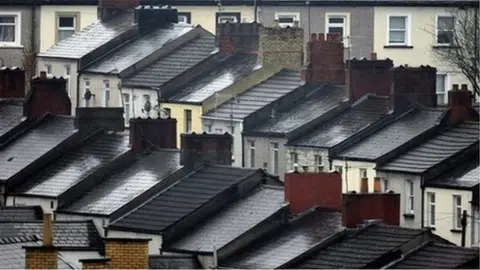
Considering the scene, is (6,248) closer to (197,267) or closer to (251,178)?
(197,267)

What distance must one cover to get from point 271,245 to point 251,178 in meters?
4.89

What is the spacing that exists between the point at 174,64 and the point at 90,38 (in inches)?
225

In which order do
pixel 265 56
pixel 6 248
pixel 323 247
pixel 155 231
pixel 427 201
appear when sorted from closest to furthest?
pixel 6 248 → pixel 323 247 → pixel 155 231 → pixel 427 201 → pixel 265 56

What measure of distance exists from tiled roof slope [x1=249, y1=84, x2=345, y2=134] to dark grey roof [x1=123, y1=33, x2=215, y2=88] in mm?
6385

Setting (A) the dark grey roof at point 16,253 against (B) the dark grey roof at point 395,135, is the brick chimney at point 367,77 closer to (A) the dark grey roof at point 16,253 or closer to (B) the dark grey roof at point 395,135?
(B) the dark grey roof at point 395,135

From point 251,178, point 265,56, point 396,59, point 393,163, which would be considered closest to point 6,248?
point 251,178

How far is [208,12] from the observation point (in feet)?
359

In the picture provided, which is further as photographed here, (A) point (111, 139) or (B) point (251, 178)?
(A) point (111, 139)

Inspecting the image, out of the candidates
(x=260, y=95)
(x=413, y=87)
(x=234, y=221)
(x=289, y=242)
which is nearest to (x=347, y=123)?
(x=413, y=87)

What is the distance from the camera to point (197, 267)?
6562 cm

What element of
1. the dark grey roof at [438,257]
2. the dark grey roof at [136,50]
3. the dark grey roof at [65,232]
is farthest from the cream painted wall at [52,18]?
the dark grey roof at [438,257]

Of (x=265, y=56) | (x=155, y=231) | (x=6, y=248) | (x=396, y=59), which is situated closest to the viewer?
(x=6, y=248)

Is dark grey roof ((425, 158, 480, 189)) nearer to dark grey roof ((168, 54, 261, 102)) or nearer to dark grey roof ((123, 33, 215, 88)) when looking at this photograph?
dark grey roof ((168, 54, 261, 102))

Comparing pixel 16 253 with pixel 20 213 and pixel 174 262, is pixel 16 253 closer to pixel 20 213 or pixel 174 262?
pixel 174 262
